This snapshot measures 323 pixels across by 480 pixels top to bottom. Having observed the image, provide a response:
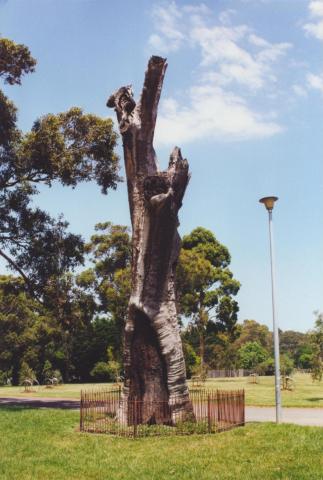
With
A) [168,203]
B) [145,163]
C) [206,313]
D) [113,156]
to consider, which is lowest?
[206,313]

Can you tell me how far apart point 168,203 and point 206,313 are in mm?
32712

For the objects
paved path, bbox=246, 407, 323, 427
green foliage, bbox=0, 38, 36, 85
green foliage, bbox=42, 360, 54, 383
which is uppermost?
green foliage, bbox=0, 38, 36, 85

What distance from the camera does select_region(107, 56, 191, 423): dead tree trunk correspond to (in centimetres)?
1378

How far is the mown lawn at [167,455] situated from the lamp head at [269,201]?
580 centimetres

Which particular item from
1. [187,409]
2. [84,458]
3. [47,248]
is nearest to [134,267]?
[187,409]

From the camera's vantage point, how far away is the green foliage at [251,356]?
65188 millimetres

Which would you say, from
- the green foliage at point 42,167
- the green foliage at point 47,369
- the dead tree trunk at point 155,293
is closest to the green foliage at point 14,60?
the green foliage at point 42,167

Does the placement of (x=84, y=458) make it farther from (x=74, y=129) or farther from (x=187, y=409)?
(x=74, y=129)

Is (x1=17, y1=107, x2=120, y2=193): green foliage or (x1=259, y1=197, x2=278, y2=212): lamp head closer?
(x1=259, y1=197, x2=278, y2=212): lamp head

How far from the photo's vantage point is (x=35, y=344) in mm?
47062

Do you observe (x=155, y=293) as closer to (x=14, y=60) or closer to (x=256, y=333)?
(x=14, y=60)

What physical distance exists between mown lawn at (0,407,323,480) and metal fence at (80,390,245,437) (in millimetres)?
600

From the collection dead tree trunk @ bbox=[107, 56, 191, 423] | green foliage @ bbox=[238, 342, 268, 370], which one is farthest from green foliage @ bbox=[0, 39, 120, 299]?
green foliage @ bbox=[238, 342, 268, 370]

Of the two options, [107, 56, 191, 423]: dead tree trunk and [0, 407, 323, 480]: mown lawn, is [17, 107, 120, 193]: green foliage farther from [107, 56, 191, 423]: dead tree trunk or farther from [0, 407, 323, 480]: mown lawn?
[0, 407, 323, 480]: mown lawn
